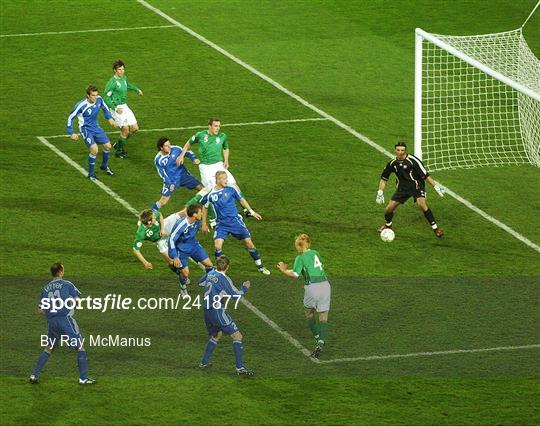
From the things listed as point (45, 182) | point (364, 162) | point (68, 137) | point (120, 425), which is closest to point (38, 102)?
point (68, 137)

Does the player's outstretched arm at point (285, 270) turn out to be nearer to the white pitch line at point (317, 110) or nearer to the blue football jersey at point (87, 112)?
the white pitch line at point (317, 110)

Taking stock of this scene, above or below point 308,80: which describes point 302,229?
below

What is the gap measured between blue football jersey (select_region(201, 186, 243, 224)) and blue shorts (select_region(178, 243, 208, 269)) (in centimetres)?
103

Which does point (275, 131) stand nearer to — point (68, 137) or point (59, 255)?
point (68, 137)

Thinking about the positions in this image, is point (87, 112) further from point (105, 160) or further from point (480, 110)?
point (480, 110)

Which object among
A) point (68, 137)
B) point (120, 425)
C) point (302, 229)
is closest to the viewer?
point (120, 425)

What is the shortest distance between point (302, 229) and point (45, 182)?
5548 millimetres

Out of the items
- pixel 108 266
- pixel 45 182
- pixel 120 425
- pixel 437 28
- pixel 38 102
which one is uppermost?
pixel 437 28

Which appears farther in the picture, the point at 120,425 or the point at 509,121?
the point at 509,121

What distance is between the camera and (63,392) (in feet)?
61.9

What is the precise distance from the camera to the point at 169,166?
25.2 metres

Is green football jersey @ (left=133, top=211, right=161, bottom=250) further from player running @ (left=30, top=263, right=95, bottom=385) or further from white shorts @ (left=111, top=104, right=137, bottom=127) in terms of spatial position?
white shorts @ (left=111, top=104, right=137, bottom=127)

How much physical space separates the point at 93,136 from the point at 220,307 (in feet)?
30.3

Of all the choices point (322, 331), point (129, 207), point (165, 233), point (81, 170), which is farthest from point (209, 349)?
point (81, 170)
